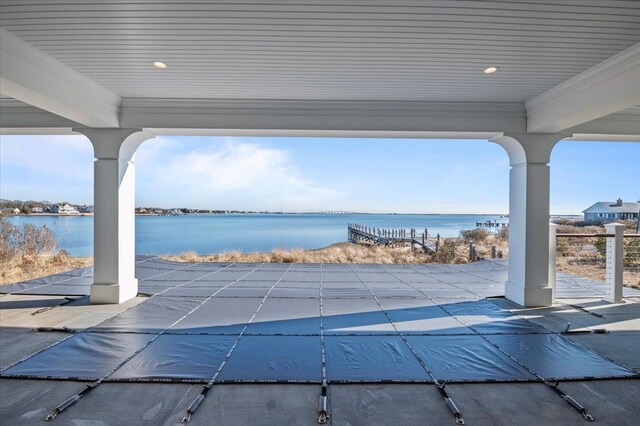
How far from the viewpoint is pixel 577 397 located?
2.52 metres

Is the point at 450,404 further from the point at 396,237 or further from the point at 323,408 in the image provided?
the point at 396,237

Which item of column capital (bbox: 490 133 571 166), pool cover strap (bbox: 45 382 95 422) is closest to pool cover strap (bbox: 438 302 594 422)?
column capital (bbox: 490 133 571 166)

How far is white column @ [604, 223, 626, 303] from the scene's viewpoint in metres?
5.11

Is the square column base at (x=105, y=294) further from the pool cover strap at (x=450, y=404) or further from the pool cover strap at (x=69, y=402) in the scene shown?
the pool cover strap at (x=450, y=404)

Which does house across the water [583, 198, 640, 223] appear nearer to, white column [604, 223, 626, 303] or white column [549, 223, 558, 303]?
white column [604, 223, 626, 303]

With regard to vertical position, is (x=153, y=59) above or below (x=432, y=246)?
above

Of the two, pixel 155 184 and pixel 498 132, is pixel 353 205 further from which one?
pixel 498 132

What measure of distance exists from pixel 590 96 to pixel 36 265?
1122cm

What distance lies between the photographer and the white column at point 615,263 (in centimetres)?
511

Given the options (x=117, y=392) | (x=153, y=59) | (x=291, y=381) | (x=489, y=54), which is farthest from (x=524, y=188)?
(x=117, y=392)

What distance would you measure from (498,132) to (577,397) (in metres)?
3.44

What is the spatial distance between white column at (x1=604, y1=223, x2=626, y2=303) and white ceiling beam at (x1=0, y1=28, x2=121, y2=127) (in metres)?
7.50

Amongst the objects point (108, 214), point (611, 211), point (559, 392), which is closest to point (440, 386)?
point (559, 392)

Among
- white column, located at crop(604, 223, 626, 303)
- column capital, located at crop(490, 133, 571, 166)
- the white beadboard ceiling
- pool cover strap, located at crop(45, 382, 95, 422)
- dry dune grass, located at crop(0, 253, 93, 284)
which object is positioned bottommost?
dry dune grass, located at crop(0, 253, 93, 284)
